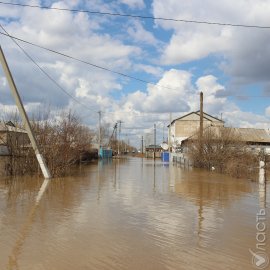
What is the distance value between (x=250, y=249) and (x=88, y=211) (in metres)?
5.48

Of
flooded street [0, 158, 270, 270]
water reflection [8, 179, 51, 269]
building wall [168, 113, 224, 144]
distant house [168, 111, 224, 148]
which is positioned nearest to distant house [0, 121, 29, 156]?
flooded street [0, 158, 270, 270]

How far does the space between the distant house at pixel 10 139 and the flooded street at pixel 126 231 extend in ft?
32.5

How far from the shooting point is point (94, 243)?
802 cm

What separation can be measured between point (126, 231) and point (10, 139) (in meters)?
18.5

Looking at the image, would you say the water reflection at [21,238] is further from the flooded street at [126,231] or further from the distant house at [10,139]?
the distant house at [10,139]

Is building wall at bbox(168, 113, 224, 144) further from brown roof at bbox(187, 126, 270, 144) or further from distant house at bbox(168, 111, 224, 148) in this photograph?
brown roof at bbox(187, 126, 270, 144)

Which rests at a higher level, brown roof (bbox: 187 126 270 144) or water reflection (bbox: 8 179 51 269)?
brown roof (bbox: 187 126 270 144)

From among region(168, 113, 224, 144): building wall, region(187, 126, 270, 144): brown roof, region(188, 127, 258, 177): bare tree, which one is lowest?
region(188, 127, 258, 177): bare tree

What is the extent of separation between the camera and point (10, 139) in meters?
25.9

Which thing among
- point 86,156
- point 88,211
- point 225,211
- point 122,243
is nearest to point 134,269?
point 122,243

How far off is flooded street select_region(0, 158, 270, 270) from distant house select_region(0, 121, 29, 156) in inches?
390

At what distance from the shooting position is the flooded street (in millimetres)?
6887

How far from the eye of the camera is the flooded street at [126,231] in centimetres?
689

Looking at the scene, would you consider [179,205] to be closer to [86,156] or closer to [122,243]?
[122,243]
